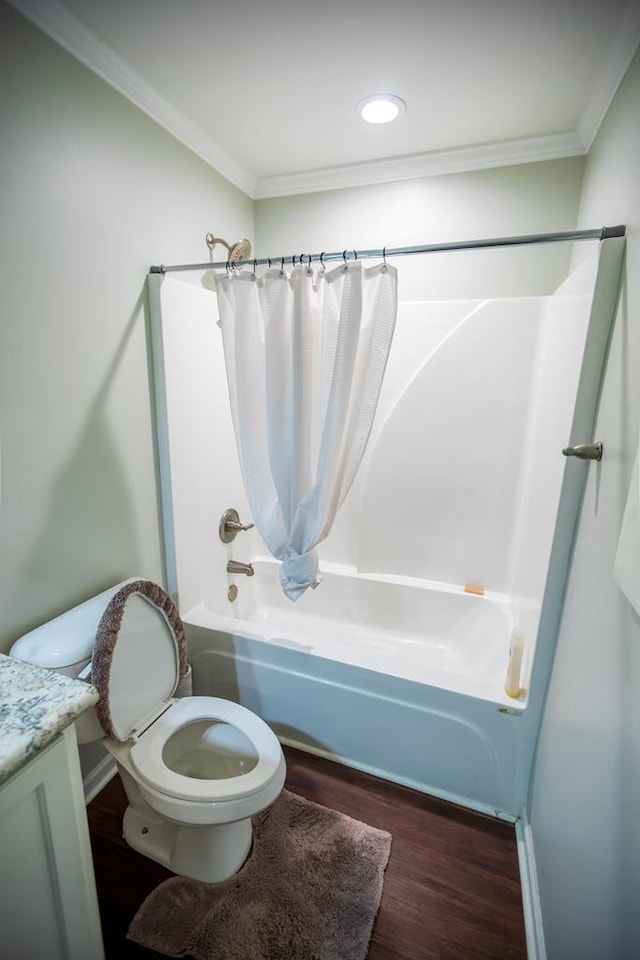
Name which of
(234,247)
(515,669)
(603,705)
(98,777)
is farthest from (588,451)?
(98,777)

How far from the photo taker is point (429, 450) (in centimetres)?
206

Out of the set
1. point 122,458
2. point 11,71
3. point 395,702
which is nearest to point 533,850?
point 395,702

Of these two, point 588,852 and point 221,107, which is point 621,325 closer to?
point 588,852

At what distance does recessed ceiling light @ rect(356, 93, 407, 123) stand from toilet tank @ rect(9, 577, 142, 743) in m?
1.93

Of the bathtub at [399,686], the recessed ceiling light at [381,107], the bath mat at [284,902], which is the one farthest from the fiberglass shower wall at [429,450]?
the bath mat at [284,902]

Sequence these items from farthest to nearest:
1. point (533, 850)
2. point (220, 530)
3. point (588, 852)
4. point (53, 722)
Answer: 1. point (220, 530)
2. point (533, 850)
3. point (588, 852)
4. point (53, 722)

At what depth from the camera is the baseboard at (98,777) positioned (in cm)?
145

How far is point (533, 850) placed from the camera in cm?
126

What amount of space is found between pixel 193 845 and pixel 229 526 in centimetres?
119

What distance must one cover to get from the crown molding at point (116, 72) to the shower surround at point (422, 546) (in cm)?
56

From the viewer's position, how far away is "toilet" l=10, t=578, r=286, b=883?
43.6 inches

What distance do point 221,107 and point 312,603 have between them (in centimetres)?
225

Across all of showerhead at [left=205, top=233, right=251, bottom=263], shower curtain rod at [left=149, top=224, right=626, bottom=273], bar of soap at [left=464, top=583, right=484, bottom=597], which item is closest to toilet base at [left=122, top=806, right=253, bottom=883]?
bar of soap at [left=464, top=583, right=484, bottom=597]

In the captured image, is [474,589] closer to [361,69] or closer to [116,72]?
[361,69]
